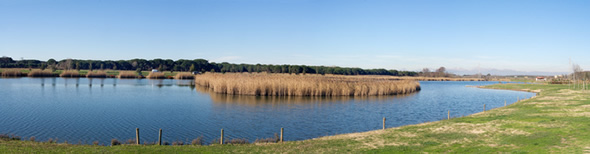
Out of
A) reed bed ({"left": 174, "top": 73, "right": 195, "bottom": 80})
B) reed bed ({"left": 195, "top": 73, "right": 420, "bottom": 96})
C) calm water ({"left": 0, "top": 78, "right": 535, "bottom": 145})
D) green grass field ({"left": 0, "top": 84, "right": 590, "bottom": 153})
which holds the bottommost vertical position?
calm water ({"left": 0, "top": 78, "right": 535, "bottom": 145})

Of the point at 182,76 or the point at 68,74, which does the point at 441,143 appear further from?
the point at 68,74

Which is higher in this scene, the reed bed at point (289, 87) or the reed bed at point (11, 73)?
the reed bed at point (11, 73)

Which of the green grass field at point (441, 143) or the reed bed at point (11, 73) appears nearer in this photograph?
the green grass field at point (441, 143)

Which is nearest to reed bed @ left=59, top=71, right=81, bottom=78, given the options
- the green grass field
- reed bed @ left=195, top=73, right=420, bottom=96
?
reed bed @ left=195, top=73, right=420, bottom=96

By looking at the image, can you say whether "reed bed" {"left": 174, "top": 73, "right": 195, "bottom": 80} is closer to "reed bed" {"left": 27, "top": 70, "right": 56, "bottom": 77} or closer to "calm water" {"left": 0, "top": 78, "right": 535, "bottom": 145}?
"reed bed" {"left": 27, "top": 70, "right": 56, "bottom": 77}

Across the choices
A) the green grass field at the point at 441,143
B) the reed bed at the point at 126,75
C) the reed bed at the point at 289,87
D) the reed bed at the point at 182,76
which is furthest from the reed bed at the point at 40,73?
the green grass field at the point at 441,143

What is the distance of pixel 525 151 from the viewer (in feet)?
35.0

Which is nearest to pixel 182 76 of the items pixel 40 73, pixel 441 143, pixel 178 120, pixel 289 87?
pixel 40 73

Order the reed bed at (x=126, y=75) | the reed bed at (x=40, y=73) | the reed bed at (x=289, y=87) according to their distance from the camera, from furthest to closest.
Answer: the reed bed at (x=126, y=75) → the reed bed at (x=40, y=73) → the reed bed at (x=289, y=87)

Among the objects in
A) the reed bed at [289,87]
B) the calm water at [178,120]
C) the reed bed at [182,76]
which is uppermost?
the reed bed at [182,76]

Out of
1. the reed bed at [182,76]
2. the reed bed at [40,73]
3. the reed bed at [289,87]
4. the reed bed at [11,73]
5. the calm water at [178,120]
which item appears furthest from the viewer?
the reed bed at [182,76]

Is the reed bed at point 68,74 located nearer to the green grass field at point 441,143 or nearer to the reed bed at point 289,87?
the reed bed at point 289,87

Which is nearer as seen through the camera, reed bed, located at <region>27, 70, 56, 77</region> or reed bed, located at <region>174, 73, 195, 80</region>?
reed bed, located at <region>27, 70, 56, 77</region>

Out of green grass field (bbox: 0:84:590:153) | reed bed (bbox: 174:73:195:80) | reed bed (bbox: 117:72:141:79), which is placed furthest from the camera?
reed bed (bbox: 174:73:195:80)
